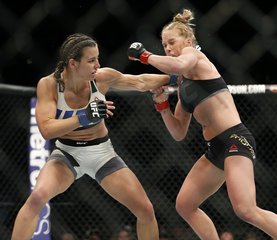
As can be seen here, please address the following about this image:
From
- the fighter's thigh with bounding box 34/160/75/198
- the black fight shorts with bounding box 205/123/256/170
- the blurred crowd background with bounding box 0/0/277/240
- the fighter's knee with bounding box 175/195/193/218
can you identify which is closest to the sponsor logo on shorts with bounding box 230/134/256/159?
the black fight shorts with bounding box 205/123/256/170

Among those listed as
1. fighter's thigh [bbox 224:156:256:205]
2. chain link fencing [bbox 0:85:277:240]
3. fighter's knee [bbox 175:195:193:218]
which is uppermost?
fighter's thigh [bbox 224:156:256:205]

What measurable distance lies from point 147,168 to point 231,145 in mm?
1773

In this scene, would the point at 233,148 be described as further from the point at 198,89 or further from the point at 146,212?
the point at 146,212

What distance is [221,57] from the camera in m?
5.04

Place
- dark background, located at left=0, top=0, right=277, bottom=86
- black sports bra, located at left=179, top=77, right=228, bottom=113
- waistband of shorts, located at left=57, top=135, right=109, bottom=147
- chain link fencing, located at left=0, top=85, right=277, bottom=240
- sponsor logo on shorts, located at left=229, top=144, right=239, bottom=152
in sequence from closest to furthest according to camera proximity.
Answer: sponsor logo on shorts, located at left=229, top=144, right=239, bottom=152 → black sports bra, located at left=179, top=77, right=228, bottom=113 → waistband of shorts, located at left=57, top=135, right=109, bottom=147 → chain link fencing, located at left=0, top=85, right=277, bottom=240 → dark background, located at left=0, top=0, right=277, bottom=86

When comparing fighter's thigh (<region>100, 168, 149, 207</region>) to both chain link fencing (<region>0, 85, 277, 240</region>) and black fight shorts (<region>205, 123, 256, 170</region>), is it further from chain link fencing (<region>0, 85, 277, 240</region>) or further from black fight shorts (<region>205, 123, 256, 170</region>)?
chain link fencing (<region>0, 85, 277, 240</region>)

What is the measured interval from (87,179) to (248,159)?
95.2 inches

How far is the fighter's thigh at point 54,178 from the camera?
2.93 meters

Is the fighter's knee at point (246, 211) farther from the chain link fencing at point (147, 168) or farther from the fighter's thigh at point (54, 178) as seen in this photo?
the chain link fencing at point (147, 168)

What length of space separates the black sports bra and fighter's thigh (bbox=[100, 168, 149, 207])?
1.39 ft

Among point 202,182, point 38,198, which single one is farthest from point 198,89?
point 38,198

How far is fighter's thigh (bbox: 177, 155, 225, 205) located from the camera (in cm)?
294

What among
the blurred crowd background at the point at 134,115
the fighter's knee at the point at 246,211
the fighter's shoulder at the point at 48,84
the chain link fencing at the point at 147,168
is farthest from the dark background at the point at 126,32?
the fighter's knee at the point at 246,211

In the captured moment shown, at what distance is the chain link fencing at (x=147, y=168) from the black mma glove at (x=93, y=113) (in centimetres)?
148
